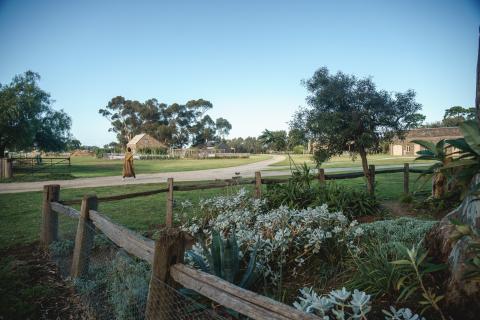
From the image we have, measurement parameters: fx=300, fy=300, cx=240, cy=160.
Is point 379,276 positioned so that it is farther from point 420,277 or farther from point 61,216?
point 61,216

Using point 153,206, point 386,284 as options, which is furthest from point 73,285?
point 153,206

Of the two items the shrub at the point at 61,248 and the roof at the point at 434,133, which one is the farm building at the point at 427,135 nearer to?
the roof at the point at 434,133

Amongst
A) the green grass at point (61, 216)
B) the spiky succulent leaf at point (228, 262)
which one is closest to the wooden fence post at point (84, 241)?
the spiky succulent leaf at point (228, 262)

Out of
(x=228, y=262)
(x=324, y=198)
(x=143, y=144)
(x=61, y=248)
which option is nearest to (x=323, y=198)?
(x=324, y=198)

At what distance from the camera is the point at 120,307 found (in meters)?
2.96

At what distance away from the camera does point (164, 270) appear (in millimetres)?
2242

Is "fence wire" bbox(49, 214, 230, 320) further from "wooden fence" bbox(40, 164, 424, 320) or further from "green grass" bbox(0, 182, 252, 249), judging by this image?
"green grass" bbox(0, 182, 252, 249)

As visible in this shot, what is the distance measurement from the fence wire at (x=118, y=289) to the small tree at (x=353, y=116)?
850 centimetres

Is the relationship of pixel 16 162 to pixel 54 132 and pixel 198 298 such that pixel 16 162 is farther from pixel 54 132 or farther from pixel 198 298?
pixel 198 298

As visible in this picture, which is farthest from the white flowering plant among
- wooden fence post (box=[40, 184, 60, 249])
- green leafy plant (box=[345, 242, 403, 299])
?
wooden fence post (box=[40, 184, 60, 249])

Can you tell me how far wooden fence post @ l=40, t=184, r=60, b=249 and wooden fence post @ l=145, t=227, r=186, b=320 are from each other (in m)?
3.99

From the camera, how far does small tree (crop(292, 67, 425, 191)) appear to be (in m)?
10.8

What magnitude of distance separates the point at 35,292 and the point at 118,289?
1.25 m

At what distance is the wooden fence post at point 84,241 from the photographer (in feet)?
13.8
